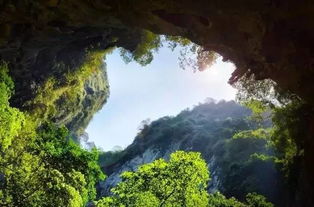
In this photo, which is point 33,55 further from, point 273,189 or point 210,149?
point 210,149

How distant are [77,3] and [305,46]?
1158 cm

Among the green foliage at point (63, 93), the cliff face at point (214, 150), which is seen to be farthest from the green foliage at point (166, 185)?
the cliff face at point (214, 150)

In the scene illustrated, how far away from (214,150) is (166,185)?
4072 cm

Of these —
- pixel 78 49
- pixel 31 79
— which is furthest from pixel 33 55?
pixel 78 49

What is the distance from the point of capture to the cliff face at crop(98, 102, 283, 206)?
172 feet

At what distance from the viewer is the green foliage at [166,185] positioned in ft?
83.8

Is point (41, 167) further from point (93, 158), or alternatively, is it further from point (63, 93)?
point (63, 93)

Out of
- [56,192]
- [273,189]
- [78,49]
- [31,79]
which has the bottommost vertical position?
[56,192]

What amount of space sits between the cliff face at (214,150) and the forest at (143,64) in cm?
1692

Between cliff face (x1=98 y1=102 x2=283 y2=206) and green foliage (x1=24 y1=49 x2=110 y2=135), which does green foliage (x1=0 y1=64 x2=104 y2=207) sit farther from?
cliff face (x1=98 y1=102 x2=283 y2=206)

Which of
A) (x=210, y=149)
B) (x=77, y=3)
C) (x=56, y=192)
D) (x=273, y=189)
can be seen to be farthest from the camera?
Result: (x=210, y=149)

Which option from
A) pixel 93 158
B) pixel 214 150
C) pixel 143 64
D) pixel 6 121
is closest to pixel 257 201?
pixel 93 158

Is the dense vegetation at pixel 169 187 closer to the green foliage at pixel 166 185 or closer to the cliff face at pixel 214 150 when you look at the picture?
the green foliage at pixel 166 185

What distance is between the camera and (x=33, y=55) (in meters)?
31.3
